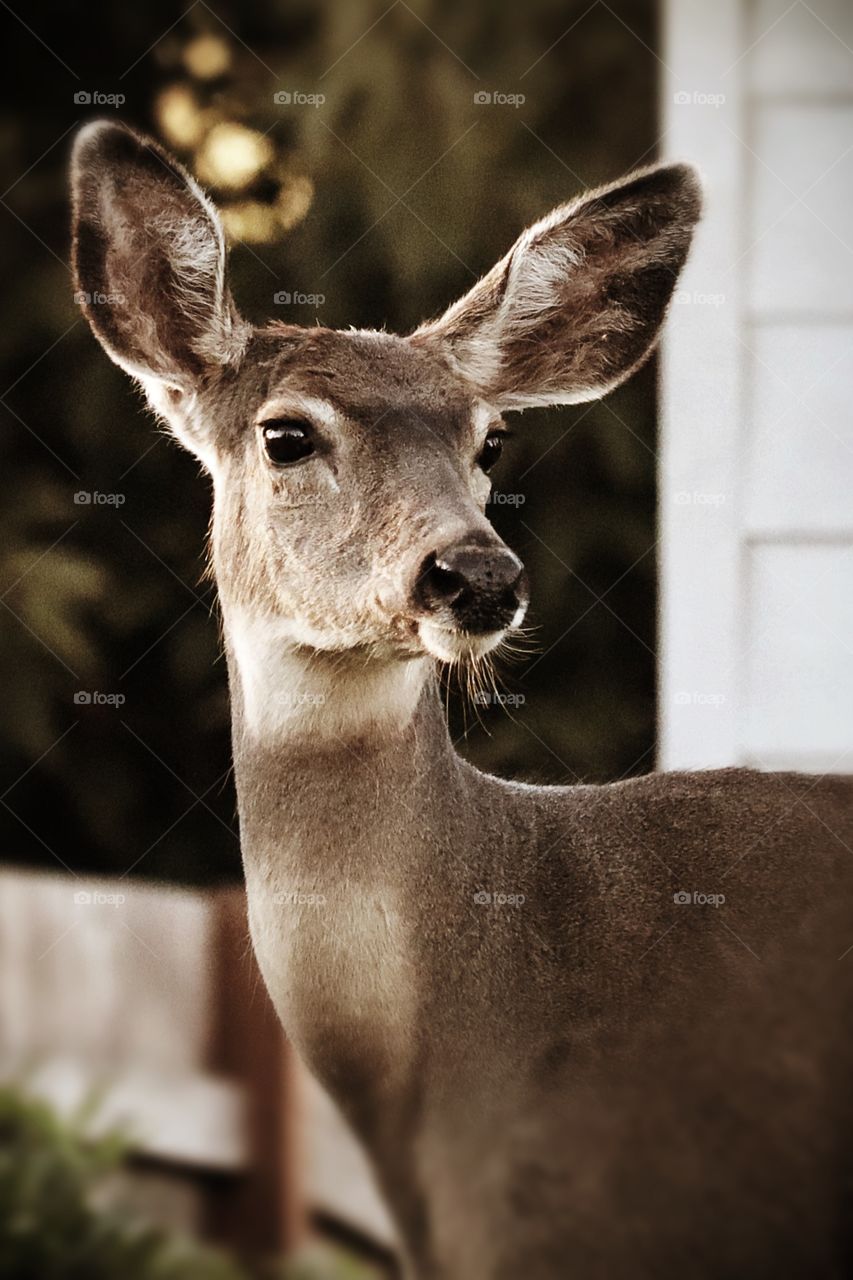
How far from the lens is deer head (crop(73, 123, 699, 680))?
2418mm

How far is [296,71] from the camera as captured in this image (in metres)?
3.15

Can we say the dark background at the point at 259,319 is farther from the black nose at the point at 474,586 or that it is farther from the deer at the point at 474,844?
the black nose at the point at 474,586

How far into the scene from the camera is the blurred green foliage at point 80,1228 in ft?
9.30

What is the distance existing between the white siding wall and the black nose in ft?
3.15

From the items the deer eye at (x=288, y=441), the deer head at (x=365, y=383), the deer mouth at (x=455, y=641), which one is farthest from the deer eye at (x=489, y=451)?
the deer mouth at (x=455, y=641)

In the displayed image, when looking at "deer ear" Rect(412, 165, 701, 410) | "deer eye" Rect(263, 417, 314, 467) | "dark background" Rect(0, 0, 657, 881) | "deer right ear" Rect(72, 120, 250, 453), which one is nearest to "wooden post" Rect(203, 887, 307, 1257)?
"dark background" Rect(0, 0, 657, 881)

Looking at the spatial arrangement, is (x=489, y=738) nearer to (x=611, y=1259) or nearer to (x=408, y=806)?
(x=408, y=806)

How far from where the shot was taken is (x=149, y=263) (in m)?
2.82

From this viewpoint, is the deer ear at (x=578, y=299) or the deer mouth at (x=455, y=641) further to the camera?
the deer ear at (x=578, y=299)

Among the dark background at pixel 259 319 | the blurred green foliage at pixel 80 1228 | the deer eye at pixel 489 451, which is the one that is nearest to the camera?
the deer eye at pixel 489 451

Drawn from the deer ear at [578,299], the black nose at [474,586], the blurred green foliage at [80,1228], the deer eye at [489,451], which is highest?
the deer ear at [578,299]

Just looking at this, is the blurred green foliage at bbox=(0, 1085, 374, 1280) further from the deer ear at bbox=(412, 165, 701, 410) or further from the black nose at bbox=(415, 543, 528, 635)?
the deer ear at bbox=(412, 165, 701, 410)

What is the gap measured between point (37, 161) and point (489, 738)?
5.61 feet

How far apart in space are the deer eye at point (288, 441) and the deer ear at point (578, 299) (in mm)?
409
